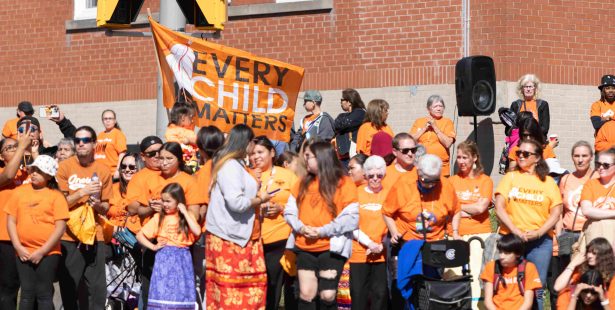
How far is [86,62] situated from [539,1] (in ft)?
27.9

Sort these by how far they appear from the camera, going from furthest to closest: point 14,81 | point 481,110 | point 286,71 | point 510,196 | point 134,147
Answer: point 14,81, point 134,147, point 481,110, point 286,71, point 510,196

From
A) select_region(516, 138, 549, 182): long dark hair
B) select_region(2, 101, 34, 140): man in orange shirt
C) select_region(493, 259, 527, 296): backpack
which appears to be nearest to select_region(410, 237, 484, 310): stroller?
select_region(493, 259, 527, 296): backpack

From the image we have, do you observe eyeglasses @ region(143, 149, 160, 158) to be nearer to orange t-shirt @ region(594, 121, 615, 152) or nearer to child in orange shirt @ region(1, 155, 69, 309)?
child in orange shirt @ region(1, 155, 69, 309)

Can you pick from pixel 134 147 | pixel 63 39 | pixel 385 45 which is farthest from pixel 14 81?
pixel 385 45

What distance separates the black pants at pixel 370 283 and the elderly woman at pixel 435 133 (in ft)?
13.8

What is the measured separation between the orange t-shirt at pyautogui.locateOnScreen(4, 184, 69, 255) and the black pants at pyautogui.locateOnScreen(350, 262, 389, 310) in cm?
292

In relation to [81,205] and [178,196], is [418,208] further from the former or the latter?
[81,205]

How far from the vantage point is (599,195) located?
1333 centimetres

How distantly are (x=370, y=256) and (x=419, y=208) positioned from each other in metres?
0.71

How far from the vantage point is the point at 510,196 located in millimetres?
13219

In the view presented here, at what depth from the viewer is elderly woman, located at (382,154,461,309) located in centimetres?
1273

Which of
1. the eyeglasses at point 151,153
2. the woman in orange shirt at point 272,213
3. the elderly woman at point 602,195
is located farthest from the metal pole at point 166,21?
→ the elderly woman at point 602,195

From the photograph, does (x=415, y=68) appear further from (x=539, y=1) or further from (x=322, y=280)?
(x=322, y=280)

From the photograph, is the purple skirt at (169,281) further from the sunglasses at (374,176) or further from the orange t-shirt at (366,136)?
the orange t-shirt at (366,136)
